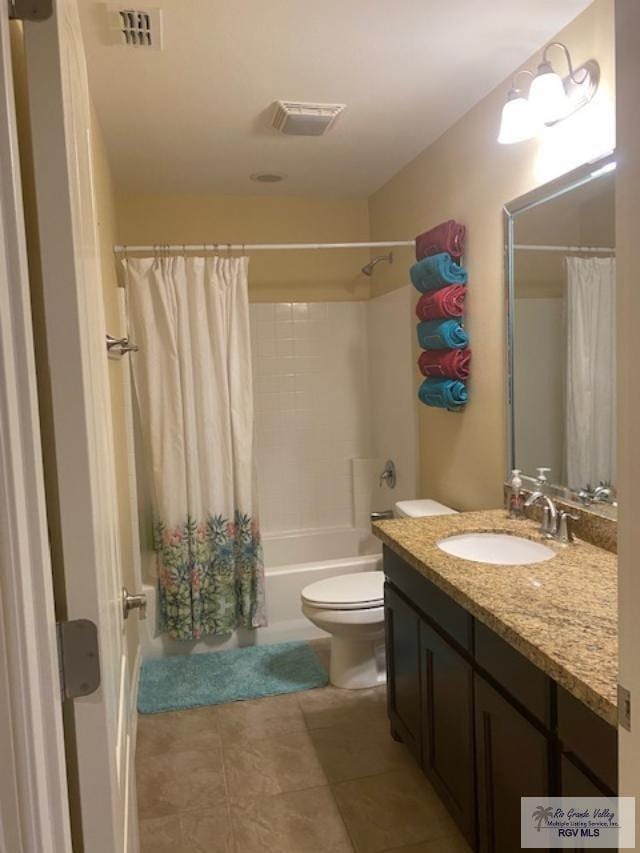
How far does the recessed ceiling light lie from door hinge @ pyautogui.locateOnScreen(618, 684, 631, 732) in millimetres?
3026

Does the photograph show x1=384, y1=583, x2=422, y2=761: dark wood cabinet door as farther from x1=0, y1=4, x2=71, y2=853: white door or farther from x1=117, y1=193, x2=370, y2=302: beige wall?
x1=117, y1=193, x2=370, y2=302: beige wall

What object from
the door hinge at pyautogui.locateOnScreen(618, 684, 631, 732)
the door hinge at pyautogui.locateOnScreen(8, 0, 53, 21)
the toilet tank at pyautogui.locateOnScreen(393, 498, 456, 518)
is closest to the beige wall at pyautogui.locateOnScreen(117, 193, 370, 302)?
the toilet tank at pyautogui.locateOnScreen(393, 498, 456, 518)

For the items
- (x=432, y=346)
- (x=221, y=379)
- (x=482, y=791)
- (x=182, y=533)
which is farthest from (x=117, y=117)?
(x=482, y=791)

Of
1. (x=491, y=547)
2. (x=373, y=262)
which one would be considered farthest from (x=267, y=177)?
(x=491, y=547)

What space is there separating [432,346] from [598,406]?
3.00 ft

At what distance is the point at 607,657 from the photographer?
1167 millimetres

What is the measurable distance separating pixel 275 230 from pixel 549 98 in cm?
211

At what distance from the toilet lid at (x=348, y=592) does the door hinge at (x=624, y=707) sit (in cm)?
186

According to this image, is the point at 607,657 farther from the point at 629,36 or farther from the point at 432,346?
the point at 432,346

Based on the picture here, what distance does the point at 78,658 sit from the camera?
2.41 feet

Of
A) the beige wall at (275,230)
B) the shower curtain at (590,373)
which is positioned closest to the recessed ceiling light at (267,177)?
the beige wall at (275,230)

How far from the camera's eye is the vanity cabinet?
1199 millimetres

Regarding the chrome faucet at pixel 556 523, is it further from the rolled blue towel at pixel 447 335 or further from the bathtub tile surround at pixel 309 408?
the bathtub tile surround at pixel 309 408

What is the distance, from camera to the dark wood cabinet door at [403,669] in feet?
6.50
